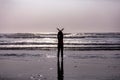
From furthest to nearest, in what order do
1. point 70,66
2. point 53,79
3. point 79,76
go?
point 70,66, point 79,76, point 53,79

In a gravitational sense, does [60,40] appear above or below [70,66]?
above

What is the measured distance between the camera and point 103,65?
23.1 metres

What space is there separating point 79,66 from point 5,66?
19.8 ft

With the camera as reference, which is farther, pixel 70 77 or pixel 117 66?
pixel 117 66

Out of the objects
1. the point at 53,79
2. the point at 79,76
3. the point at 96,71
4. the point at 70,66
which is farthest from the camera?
the point at 70,66

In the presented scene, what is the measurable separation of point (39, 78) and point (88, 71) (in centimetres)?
422

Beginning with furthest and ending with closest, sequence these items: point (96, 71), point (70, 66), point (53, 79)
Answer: point (70, 66)
point (96, 71)
point (53, 79)

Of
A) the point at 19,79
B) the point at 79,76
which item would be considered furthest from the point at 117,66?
the point at 19,79

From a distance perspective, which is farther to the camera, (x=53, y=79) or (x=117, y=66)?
(x=117, y=66)

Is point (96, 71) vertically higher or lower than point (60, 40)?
lower

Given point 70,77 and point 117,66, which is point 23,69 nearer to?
point 70,77

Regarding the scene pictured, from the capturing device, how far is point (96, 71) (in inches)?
793

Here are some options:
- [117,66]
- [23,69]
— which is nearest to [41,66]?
[23,69]

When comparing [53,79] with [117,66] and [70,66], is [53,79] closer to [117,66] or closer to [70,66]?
[70,66]
